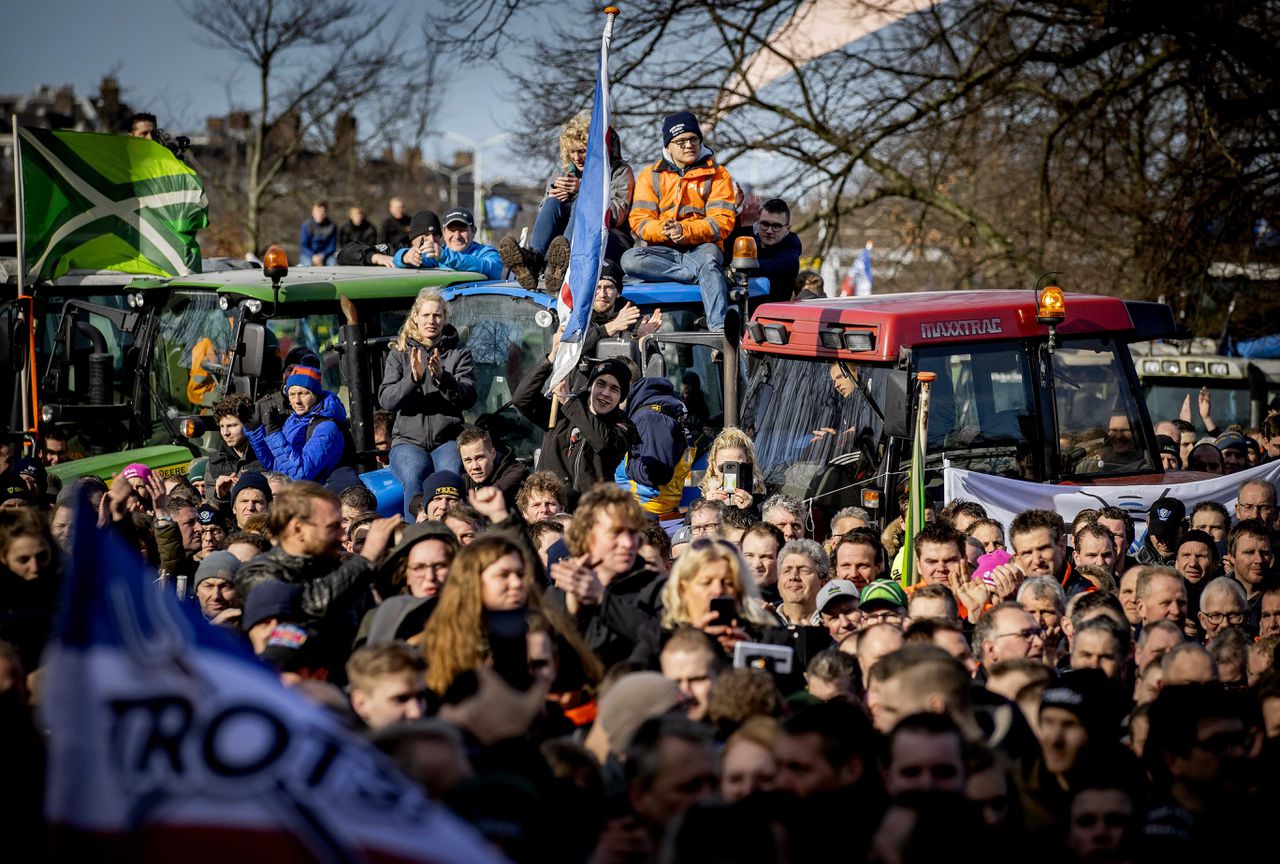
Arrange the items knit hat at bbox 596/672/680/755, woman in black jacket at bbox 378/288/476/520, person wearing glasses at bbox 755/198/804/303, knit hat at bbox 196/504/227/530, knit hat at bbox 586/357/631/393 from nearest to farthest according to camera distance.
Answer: knit hat at bbox 596/672/680/755 → knit hat at bbox 196/504/227/530 → knit hat at bbox 586/357/631/393 → woman in black jacket at bbox 378/288/476/520 → person wearing glasses at bbox 755/198/804/303

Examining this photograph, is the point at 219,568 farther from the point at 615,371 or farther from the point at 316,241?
the point at 316,241

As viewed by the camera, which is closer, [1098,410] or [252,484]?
[252,484]

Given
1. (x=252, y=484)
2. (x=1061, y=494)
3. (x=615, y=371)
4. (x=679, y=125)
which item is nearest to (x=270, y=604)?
(x=252, y=484)

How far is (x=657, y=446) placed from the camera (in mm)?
9000

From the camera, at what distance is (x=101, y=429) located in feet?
38.0

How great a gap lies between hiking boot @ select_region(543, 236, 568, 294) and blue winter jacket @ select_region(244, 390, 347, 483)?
184cm

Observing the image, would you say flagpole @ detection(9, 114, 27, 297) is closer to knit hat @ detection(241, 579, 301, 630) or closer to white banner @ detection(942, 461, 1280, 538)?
white banner @ detection(942, 461, 1280, 538)

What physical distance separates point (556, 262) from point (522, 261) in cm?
52

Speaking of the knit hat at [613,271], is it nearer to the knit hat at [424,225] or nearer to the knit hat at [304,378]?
the knit hat at [304,378]

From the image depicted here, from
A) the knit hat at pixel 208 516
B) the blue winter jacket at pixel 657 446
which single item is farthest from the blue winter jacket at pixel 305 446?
the blue winter jacket at pixel 657 446

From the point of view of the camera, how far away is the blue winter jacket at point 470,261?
12.7 metres

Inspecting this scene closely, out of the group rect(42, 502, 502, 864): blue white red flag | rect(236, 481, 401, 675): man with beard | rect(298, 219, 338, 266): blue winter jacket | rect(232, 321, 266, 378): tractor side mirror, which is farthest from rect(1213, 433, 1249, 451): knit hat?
rect(42, 502, 502, 864): blue white red flag

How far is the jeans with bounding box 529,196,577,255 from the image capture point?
11336 millimetres

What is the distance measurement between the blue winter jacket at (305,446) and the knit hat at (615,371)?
177cm
